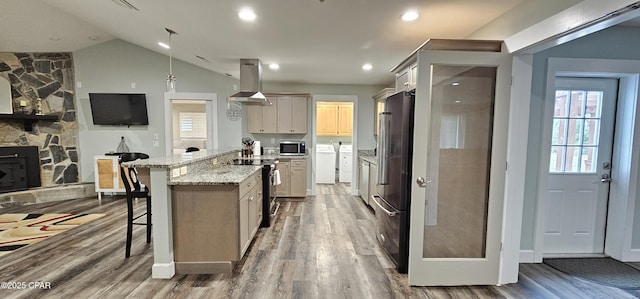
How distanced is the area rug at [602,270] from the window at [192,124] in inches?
333

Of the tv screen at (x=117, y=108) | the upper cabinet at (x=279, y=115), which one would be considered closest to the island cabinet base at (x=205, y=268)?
the upper cabinet at (x=279, y=115)

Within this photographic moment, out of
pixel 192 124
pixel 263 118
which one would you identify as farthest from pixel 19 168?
pixel 263 118

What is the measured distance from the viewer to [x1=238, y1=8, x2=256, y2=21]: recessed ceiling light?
8.01ft

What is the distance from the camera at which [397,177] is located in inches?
99.7

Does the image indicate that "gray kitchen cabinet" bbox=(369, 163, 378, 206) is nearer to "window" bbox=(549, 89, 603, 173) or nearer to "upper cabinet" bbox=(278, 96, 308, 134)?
"upper cabinet" bbox=(278, 96, 308, 134)

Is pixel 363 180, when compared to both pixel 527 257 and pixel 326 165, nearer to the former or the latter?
pixel 326 165

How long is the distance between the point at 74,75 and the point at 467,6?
6529 mm

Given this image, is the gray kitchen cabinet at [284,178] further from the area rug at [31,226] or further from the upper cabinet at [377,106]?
the area rug at [31,226]

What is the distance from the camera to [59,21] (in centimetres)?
394

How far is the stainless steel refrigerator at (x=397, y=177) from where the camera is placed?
93.0 inches

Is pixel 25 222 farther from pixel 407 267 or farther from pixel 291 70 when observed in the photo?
pixel 407 267

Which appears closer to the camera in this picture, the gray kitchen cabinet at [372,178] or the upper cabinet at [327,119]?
the gray kitchen cabinet at [372,178]

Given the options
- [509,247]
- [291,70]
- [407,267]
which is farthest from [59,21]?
[509,247]

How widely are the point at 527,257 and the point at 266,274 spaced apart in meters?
2.66
